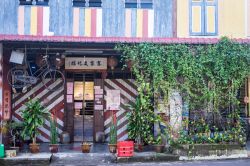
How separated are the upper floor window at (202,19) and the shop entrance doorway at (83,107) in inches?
183

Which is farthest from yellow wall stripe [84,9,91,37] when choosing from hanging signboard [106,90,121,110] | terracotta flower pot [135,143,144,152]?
terracotta flower pot [135,143,144,152]

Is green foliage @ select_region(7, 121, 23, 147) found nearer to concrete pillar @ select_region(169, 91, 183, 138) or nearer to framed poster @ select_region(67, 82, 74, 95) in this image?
framed poster @ select_region(67, 82, 74, 95)

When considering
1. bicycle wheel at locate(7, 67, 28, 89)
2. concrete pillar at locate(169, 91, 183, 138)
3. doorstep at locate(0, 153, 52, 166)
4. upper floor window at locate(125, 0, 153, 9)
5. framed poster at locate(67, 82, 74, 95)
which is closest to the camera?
doorstep at locate(0, 153, 52, 166)

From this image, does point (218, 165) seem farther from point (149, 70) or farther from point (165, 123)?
point (149, 70)

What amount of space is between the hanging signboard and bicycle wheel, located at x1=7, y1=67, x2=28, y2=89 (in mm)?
3497

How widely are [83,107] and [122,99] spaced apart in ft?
5.48

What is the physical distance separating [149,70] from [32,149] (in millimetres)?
4874

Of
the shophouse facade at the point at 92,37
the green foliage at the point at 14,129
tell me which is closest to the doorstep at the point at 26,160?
the green foliage at the point at 14,129

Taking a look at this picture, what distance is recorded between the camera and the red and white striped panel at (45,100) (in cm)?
1630

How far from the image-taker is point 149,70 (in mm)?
13492

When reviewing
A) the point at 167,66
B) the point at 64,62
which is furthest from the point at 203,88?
the point at 64,62

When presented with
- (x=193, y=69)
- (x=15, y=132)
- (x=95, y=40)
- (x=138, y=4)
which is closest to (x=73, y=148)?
(x=15, y=132)

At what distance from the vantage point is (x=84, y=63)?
16.0 meters

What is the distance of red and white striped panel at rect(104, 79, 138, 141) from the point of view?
16.5m
